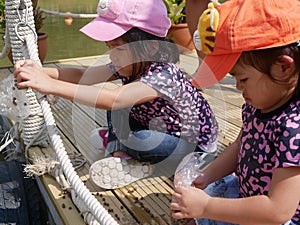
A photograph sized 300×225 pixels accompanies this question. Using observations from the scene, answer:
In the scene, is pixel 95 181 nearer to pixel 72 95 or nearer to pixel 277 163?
pixel 72 95

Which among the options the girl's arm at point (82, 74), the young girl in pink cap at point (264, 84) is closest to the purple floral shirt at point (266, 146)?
the young girl in pink cap at point (264, 84)

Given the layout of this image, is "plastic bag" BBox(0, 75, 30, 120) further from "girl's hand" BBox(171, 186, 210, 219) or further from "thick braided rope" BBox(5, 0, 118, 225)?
"girl's hand" BBox(171, 186, 210, 219)

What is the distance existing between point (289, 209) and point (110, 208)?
85cm

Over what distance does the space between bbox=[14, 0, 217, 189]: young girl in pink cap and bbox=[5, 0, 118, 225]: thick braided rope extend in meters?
0.17

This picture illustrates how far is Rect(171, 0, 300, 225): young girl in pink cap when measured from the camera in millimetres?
1130

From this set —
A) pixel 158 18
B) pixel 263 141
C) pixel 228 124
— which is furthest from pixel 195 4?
pixel 263 141

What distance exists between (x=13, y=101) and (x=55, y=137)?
1.83 ft

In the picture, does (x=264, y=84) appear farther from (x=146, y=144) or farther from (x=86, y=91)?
(x=146, y=144)

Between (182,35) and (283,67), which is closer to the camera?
(283,67)

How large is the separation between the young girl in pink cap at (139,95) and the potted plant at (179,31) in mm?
2048

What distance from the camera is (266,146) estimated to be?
1.29m

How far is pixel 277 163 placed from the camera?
3.89 ft

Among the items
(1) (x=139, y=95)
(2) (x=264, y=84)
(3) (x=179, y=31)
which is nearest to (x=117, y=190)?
(1) (x=139, y=95)

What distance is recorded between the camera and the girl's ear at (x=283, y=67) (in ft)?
3.69
